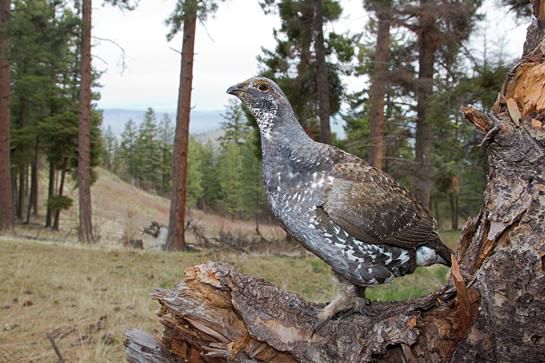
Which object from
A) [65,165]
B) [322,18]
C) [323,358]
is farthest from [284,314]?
[65,165]

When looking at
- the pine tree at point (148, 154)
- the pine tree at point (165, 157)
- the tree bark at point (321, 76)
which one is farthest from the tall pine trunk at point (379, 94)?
the pine tree at point (148, 154)

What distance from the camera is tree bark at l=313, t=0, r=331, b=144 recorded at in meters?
16.3

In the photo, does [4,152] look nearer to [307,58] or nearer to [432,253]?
[307,58]

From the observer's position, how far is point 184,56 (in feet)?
47.3

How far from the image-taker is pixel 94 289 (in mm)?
8289

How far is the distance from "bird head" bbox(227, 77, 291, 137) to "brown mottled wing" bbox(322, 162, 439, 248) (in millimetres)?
538

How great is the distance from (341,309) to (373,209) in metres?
0.72

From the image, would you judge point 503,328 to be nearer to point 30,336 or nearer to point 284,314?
point 284,314

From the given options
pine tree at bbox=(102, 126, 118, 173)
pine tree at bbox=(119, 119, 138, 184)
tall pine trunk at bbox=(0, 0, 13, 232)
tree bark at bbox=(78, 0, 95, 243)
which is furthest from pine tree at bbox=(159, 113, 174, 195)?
tree bark at bbox=(78, 0, 95, 243)

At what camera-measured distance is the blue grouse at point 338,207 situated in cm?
312

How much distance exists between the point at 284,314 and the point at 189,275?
66 cm

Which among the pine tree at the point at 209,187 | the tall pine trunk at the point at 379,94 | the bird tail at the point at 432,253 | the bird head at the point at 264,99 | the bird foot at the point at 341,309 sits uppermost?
the tall pine trunk at the point at 379,94

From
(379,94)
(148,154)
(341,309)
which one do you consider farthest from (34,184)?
(148,154)

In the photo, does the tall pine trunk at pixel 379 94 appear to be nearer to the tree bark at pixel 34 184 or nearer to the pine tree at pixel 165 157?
the tree bark at pixel 34 184
